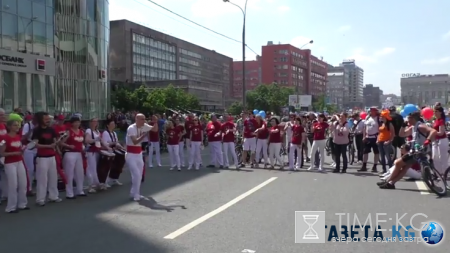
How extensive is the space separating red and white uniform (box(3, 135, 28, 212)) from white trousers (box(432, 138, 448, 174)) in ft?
30.5

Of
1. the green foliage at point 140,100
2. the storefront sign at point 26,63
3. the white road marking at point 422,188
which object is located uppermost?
the storefront sign at point 26,63

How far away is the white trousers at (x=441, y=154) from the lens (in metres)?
10.8

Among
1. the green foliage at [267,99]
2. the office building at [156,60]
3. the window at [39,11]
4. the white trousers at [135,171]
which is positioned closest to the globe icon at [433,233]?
the white trousers at [135,171]

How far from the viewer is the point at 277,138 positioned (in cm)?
1563

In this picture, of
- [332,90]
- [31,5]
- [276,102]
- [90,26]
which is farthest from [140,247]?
[332,90]

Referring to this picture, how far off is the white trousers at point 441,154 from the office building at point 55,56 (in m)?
24.2

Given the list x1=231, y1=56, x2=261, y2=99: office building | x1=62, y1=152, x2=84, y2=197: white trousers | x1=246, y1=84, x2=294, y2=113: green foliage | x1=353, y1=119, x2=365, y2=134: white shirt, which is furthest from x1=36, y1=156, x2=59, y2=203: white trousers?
x1=231, y1=56, x2=261, y2=99: office building

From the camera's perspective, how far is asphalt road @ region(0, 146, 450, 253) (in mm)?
6441

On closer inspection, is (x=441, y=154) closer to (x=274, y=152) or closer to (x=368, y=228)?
(x=368, y=228)

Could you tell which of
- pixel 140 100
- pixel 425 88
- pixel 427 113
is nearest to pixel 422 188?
pixel 427 113

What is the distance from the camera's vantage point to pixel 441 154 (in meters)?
10.8

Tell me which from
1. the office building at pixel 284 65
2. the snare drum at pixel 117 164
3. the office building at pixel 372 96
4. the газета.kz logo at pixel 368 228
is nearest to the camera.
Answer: the газета.kz logo at pixel 368 228

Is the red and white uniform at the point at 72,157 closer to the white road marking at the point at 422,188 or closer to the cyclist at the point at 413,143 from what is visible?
the cyclist at the point at 413,143

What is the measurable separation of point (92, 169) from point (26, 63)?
20.3 meters
